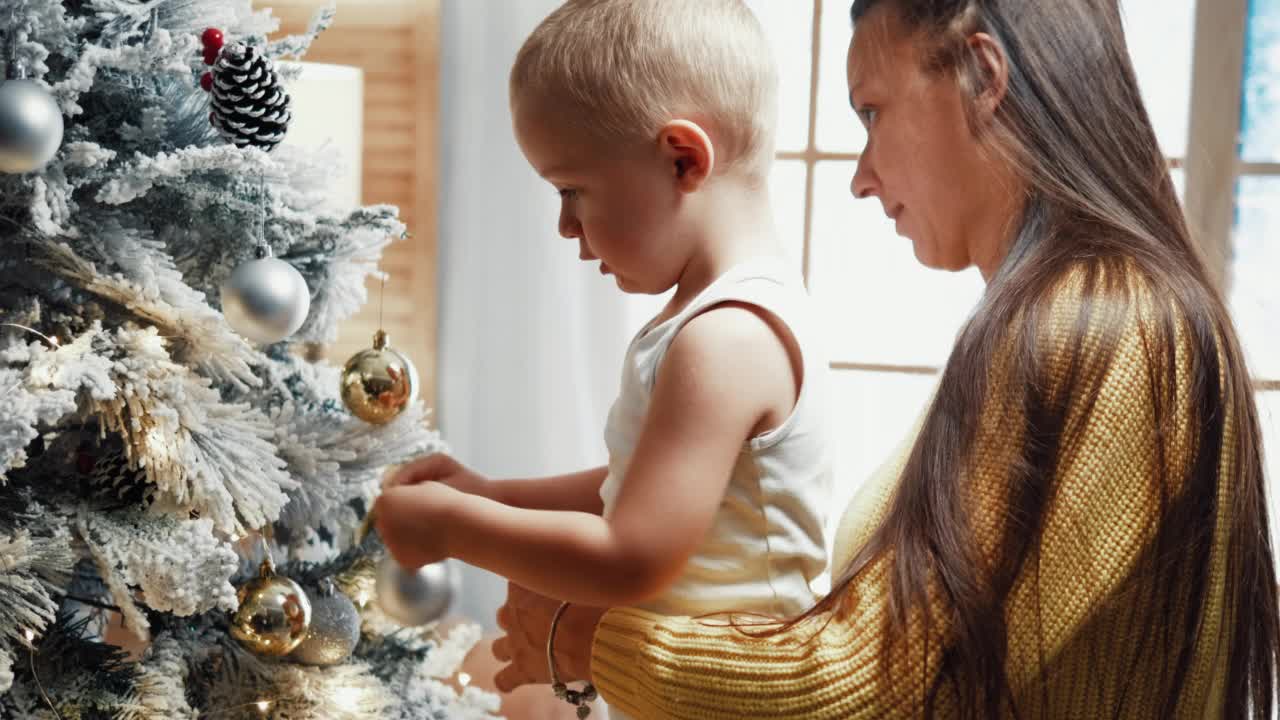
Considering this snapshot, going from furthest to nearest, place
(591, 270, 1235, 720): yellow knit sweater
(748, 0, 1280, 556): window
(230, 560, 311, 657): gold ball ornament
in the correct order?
(748, 0, 1280, 556): window, (230, 560, 311, 657): gold ball ornament, (591, 270, 1235, 720): yellow knit sweater

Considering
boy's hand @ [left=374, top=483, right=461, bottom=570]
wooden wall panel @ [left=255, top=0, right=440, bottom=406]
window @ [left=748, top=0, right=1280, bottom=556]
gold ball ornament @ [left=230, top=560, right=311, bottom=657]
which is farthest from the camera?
wooden wall panel @ [left=255, top=0, right=440, bottom=406]

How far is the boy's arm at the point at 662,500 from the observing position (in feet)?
2.34

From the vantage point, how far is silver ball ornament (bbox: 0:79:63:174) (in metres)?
0.85

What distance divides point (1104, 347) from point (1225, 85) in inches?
68.4

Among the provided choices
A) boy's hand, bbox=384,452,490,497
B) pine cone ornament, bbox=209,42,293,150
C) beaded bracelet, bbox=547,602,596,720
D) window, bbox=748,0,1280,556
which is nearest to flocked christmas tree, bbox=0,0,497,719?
pine cone ornament, bbox=209,42,293,150

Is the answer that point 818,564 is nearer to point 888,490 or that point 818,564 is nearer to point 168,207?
point 888,490

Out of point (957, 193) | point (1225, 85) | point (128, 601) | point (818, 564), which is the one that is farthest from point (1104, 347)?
point (1225, 85)

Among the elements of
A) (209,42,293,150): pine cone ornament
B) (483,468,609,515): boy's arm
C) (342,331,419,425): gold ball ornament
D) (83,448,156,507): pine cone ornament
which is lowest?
(83,448,156,507): pine cone ornament

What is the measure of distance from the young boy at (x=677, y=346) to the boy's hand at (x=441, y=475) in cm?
14

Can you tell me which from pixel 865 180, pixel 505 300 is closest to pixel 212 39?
pixel 865 180

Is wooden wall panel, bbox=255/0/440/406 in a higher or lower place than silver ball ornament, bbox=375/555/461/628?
higher

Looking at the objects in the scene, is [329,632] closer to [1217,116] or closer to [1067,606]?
[1067,606]

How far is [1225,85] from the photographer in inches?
82.5

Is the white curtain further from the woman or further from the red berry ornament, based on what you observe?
the woman
